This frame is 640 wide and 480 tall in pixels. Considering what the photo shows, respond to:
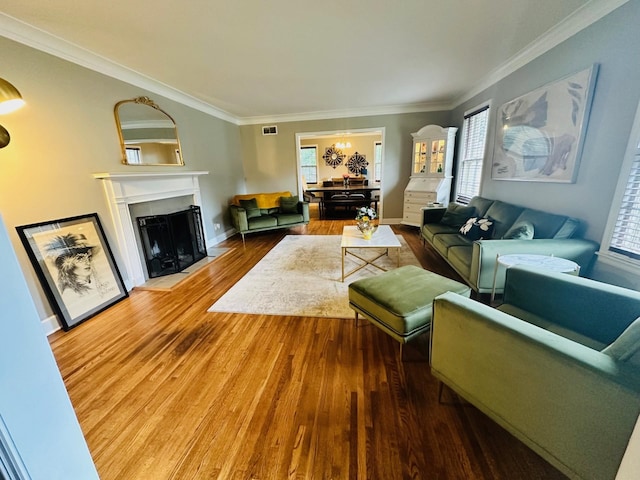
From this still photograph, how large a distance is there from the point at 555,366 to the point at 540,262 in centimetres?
129

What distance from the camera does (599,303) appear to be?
1.31 m

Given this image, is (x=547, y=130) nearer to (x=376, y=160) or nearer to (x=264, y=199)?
(x=264, y=199)

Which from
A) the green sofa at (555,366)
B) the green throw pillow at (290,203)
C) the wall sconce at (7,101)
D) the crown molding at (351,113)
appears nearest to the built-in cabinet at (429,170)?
the crown molding at (351,113)

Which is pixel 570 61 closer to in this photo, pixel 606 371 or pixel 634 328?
pixel 634 328

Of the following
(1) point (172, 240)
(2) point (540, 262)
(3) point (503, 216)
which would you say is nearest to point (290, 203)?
(1) point (172, 240)

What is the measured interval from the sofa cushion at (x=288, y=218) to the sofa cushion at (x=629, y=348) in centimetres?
481

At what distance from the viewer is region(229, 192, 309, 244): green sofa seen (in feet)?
16.3

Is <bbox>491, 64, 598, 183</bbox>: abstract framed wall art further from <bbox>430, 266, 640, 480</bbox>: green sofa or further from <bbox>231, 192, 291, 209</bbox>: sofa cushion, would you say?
<bbox>231, 192, 291, 209</bbox>: sofa cushion

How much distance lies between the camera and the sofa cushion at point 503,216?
9.36 ft

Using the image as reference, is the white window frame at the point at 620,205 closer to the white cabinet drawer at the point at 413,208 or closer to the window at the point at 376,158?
the white cabinet drawer at the point at 413,208

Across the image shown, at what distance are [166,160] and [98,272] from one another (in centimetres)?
187

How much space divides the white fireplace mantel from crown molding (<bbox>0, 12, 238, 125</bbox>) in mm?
1095

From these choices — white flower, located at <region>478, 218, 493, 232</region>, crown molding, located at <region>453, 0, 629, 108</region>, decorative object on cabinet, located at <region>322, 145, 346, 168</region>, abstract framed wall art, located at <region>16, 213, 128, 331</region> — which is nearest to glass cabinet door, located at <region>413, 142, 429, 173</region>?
crown molding, located at <region>453, 0, 629, 108</region>

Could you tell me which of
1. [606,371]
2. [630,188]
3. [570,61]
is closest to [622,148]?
[630,188]
